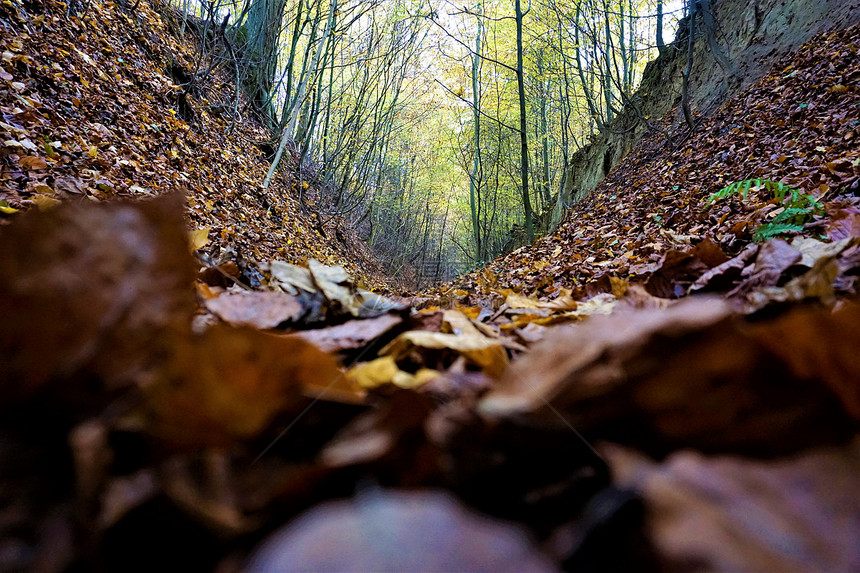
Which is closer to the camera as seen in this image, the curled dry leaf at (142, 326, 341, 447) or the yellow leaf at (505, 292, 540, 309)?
the curled dry leaf at (142, 326, 341, 447)

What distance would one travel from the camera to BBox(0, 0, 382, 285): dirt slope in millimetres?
2521

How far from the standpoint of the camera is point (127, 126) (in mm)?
3898

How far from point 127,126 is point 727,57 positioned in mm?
7916

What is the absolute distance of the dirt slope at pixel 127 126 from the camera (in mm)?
2521

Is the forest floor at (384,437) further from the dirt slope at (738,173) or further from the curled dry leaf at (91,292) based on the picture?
the dirt slope at (738,173)

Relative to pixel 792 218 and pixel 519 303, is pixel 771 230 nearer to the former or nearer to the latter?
pixel 792 218

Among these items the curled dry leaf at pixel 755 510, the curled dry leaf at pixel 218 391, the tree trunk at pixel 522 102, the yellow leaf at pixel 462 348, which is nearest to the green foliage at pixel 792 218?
the yellow leaf at pixel 462 348

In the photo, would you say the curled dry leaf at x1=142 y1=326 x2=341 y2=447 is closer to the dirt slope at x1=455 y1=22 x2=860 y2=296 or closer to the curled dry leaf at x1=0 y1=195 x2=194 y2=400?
the curled dry leaf at x1=0 y1=195 x2=194 y2=400

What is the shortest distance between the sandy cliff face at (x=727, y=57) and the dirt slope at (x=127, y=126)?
21.5 feet

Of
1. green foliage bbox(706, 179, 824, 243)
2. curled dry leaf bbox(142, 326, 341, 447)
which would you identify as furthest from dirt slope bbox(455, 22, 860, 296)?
curled dry leaf bbox(142, 326, 341, 447)

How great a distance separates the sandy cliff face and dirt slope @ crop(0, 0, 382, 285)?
654cm

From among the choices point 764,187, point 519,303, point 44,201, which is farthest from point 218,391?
point 764,187

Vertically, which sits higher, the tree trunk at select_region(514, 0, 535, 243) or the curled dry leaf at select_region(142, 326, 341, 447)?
the tree trunk at select_region(514, 0, 535, 243)

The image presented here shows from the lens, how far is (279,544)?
24 centimetres
